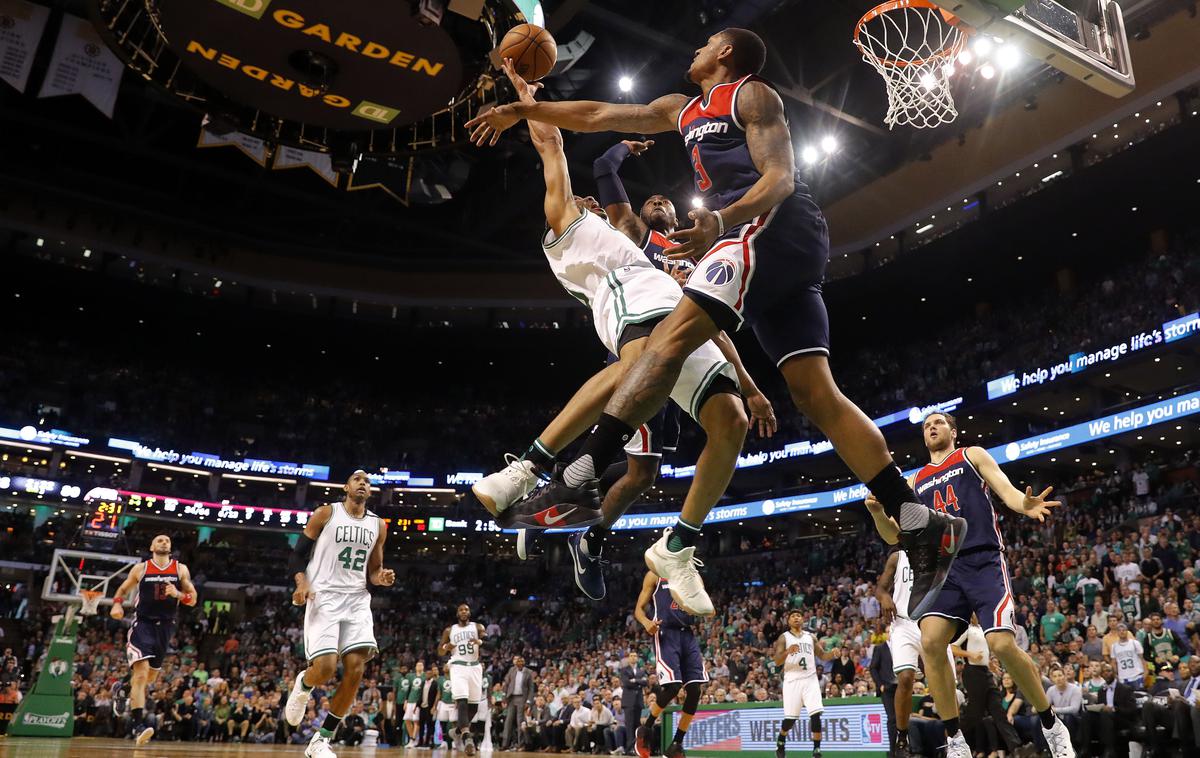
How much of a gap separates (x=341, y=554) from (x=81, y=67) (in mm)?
15792

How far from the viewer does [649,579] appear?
9.59 m

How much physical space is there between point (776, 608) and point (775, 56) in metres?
14.0

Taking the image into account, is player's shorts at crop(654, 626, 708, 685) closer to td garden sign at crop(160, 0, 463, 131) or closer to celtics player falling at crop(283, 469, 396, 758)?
celtics player falling at crop(283, 469, 396, 758)

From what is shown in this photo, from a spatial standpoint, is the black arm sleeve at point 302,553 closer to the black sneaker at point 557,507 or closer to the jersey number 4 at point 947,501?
the black sneaker at point 557,507

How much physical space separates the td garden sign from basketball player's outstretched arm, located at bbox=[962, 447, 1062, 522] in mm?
8083

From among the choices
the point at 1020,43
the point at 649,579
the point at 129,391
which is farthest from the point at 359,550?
the point at 129,391

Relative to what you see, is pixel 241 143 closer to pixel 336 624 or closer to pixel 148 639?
pixel 148 639

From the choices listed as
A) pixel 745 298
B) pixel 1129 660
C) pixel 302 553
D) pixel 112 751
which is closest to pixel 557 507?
pixel 745 298

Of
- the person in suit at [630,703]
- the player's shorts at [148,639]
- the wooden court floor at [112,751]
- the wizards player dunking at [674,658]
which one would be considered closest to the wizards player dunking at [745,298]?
the wooden court floor at [112,751]

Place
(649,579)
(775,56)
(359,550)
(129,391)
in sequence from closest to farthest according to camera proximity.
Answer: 1. (359,550)
2. (649,579)
3. (775,56)
4. (129,391)

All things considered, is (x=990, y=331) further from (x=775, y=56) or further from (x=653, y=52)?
(x=653, y=52)

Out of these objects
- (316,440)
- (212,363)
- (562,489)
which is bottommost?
(562,489)

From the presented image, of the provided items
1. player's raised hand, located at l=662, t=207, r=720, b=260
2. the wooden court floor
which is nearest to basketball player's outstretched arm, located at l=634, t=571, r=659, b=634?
the wooden court floor

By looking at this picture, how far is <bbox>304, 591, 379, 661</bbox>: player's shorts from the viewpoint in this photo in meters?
7.19
